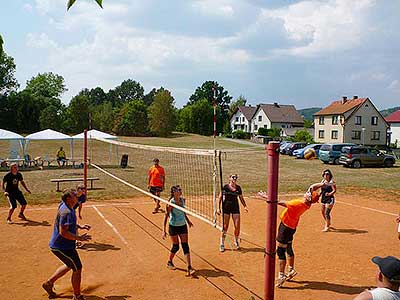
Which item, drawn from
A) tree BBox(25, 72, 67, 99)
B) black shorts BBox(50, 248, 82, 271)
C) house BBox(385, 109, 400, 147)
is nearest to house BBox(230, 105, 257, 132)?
house BBox(385, 109, 400, 147)

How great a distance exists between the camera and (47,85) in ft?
294

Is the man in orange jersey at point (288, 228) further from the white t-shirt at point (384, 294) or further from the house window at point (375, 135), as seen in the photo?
the house window at point (375, 135)

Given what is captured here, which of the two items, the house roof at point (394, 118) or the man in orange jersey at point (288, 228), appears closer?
the man in orange jersey at point (288, 228)

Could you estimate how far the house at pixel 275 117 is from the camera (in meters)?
77.8

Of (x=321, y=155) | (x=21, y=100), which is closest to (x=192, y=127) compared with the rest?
(x=21, y=100)

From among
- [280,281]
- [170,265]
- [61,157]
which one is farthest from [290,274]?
[61,157]

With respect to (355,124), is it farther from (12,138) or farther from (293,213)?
(293,213)

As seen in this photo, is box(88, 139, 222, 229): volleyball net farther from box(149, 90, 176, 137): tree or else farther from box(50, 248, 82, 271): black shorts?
box(149, 90, 176, 137): tree

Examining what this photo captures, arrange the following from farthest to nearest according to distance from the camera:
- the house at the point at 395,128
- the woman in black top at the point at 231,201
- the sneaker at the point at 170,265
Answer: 1. the house at the point at 395,128
2. the woman in black top at the point at 231,201
3. the sneaker at the point at 170,265

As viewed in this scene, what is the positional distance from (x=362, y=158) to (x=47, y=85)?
75.1 m

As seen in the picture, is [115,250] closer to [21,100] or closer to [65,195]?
[65,195]

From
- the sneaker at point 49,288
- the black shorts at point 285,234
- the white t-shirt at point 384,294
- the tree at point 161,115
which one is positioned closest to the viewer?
the white t-shirt at point 384,294

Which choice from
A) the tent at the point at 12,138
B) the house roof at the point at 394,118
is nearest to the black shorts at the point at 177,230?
the tent at the point at 12,138

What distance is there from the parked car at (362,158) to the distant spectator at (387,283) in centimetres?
2921
